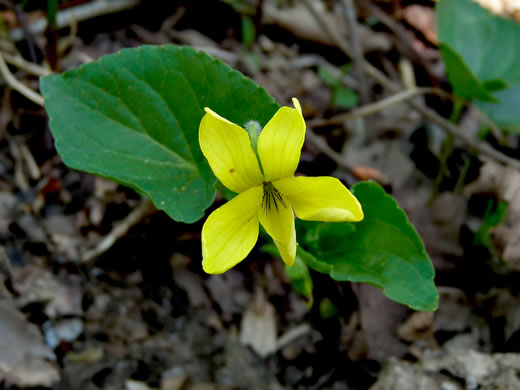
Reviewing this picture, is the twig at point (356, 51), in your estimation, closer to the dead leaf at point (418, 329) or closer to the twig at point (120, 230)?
the dead leaf at point (418, 329)

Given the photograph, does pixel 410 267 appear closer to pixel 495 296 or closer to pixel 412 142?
pixel 495 296

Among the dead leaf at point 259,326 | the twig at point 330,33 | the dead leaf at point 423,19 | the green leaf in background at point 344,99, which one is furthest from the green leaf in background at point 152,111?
the dead leaf at point 423,19

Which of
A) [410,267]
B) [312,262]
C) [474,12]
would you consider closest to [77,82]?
[312,262]

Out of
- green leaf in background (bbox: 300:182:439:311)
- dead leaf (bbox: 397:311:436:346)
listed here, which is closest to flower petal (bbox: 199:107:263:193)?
green leaf in background (bbox: 300:182:439:311)

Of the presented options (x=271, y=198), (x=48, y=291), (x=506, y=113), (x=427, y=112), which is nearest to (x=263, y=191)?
(x=271, y=198)

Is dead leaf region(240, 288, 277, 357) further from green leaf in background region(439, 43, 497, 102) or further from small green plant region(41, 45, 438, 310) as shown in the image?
green leaf in background region(439, 43, 497, 102)

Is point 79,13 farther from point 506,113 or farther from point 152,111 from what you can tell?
point 506,113
